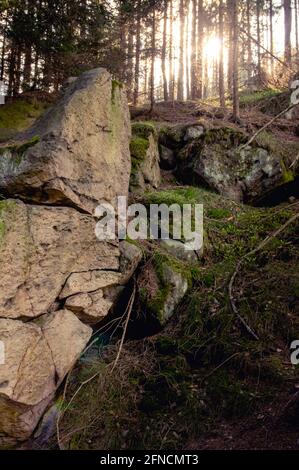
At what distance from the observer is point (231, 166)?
8.94 metres

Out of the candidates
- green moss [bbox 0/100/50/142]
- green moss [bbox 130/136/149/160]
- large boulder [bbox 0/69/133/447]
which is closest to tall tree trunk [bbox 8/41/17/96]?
green moss [bbox 0/100/50/142]

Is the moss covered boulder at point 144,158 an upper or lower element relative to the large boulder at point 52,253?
upper

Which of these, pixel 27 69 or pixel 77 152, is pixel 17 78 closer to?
pixel 27 69

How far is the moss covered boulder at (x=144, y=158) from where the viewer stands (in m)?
7.39

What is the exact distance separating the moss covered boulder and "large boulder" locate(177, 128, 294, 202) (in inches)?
34.9

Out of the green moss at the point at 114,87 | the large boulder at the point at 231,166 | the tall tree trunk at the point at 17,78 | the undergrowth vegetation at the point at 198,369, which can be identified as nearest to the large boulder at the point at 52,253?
the green moss at the point at 114,87

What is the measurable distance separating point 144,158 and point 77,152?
8.88 ft

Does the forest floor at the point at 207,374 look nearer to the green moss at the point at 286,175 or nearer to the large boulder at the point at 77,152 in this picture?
the large boulder at the point at 77,152

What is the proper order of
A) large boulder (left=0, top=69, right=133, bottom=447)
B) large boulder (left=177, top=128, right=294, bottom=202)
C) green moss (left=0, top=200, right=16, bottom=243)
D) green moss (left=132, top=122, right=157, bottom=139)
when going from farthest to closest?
large boulder (left=177, top=128, right=294, bottom=202) < green moss (left=132, top=122, right=157, bottom=139) < green moss (left=0, top=200, right=16, bottom=243) < large boulder (left=0, top=69, right=133, bottom=447)

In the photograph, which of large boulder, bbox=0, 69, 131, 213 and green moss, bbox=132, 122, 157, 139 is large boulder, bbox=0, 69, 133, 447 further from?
green moss, bbox=132, 122, 157, 139

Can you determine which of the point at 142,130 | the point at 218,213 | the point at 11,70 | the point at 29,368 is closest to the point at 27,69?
the point at 11,70

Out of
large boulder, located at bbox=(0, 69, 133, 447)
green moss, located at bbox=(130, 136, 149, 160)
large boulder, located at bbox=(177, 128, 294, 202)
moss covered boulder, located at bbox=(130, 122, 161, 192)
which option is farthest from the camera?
large boulder, located at bbox=(177, 128, 294, 202)

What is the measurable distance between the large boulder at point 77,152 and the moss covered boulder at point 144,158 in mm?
883

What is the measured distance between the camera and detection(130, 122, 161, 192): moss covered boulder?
7.39m
